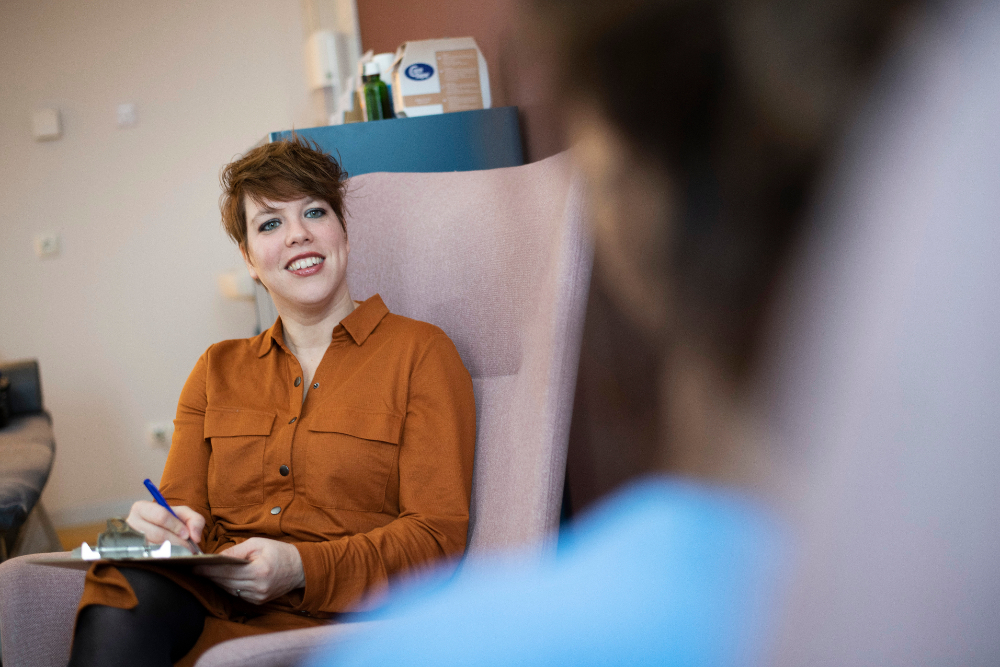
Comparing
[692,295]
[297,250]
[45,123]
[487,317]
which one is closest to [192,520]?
[297,250]

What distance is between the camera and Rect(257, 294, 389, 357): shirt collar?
124 cm

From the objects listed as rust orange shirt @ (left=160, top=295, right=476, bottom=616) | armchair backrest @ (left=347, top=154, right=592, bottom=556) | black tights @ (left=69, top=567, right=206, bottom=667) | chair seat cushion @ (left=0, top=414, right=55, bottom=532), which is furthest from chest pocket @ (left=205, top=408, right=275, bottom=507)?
chair seat cushion @ (left=0, top=414, right=55, bottom=532)

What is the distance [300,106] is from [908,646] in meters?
3.54

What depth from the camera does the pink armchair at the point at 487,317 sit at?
95 cm

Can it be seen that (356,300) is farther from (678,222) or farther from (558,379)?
(678,222)

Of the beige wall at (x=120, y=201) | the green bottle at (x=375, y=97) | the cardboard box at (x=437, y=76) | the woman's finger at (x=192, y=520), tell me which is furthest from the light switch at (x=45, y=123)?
the woman's finger at (x=192, y=520)

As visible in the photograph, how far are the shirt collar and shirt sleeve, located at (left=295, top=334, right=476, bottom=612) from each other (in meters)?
0.11

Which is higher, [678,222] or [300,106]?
[300,106]

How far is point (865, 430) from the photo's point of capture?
0.62 m

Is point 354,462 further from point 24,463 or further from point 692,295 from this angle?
point 24,463

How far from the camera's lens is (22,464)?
7.55 feet

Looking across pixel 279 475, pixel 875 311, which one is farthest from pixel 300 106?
pixel 875 311

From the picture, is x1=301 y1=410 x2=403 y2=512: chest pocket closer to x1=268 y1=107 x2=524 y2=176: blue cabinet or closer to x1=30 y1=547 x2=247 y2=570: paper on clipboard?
x1=30 y1=547 x2=247 y2=570: paper on clipboard

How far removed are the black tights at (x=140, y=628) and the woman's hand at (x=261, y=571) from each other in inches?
1.9
